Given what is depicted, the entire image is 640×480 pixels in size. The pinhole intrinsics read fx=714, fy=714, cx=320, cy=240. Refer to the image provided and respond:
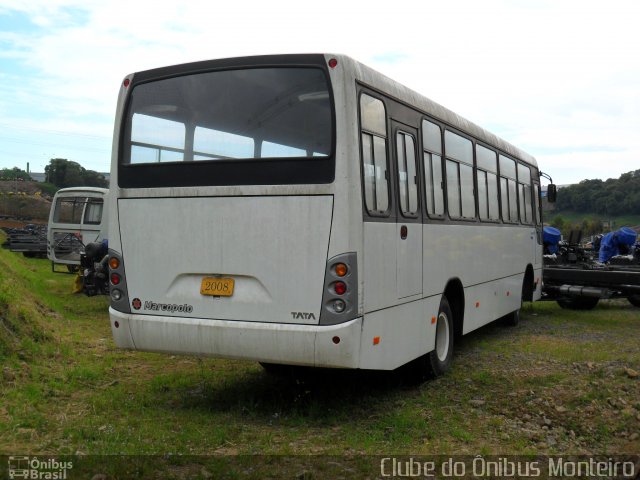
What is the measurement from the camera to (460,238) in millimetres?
9070

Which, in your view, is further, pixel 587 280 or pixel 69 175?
pixel 69 175

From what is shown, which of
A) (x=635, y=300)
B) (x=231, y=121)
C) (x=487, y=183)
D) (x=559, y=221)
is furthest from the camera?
(x=559, y=221)

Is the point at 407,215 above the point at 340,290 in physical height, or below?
above

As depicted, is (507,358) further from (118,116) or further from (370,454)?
(118,116)

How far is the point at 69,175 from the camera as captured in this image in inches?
3954

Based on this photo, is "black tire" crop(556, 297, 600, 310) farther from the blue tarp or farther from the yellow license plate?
the yellow license plate

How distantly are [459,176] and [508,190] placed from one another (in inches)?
126

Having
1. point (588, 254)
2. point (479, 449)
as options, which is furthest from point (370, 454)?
point (588, 254)

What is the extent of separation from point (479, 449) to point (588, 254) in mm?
17393

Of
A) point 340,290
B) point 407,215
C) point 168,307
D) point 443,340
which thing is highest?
point 407,215

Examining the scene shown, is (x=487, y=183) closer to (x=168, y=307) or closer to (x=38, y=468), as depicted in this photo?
(x=168, y=307)

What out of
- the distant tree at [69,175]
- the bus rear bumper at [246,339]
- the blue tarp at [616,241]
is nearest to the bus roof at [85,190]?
the bus rear bumper at [246,339]

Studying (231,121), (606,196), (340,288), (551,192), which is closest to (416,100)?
(231,121)

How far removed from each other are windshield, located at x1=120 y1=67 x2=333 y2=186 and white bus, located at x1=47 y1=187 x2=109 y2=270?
514 inches
